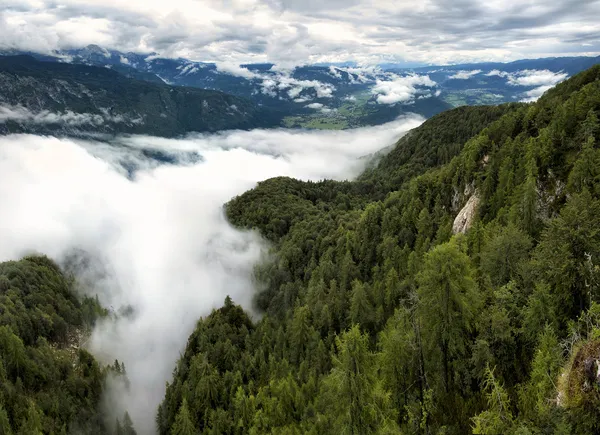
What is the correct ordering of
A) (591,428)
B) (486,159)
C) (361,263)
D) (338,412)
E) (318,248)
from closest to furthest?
(591,428)
(338,412)
(486,159)
(361,263)
(318,248)

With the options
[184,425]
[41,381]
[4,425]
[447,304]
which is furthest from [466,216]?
[41,381]

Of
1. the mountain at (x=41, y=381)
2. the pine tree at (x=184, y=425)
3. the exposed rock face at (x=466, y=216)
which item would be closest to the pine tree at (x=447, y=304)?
the exposed rock face at (x=466, y=216)

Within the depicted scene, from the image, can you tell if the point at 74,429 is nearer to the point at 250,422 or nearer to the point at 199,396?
the point at 199,396

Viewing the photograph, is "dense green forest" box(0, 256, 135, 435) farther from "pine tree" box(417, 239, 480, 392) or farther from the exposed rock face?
"pine tree" box(417, 239, 480, 392)

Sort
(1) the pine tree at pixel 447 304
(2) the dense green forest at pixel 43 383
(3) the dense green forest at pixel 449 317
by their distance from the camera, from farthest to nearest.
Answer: (2) the dense green forest at pixel 43 383, (1) the pine tree at pixel 447 304, (3) the dense green forest at pixel 449 317

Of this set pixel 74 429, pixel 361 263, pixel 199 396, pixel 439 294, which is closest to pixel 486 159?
pixel 361 263

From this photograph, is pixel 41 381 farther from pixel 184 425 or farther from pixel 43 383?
pixel 184 425

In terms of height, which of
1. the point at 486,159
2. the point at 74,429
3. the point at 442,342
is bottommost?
the point at 74,429

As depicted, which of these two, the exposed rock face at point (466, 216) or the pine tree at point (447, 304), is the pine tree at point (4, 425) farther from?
the exposed rock face at point (466, 216)
